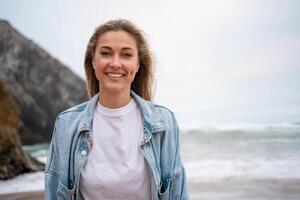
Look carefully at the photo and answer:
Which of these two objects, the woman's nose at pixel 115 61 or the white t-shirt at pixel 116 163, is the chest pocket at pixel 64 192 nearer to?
the white t-shirt at pixel 116 163

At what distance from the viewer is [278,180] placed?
19.4 feet

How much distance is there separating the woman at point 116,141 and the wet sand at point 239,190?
2886mm

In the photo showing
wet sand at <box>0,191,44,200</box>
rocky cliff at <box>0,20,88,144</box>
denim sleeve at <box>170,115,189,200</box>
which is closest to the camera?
denim sleeve at <box>170,115,189,200</box>

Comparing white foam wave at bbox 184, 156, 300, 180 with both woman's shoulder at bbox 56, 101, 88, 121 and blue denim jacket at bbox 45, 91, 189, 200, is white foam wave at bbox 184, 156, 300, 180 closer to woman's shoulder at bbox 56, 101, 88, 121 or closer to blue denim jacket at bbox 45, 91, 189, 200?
blue denim jacket at bbox 45, 91, 189, 200

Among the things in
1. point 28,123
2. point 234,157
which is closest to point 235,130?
point 234,157

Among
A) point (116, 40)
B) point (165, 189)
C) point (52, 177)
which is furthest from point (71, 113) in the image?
point (165, 189)

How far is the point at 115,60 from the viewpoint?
2359 mm

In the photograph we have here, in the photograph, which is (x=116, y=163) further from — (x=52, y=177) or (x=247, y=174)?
(x=247, y=174)

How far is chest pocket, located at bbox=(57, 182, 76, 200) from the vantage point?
7.52ft

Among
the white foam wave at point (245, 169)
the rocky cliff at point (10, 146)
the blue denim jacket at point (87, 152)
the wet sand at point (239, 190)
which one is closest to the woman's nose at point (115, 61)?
the blue denim jacket at point (87, 152)

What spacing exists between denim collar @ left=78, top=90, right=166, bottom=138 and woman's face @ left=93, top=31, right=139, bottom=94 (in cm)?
13

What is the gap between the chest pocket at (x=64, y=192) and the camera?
229 cm

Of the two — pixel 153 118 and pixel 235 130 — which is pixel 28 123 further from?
pixel 153 118

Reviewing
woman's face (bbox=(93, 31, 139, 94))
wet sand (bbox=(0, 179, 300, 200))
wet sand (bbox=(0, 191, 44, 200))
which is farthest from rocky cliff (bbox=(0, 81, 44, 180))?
woman's face (bbox=(93, 31, 139, 94))
